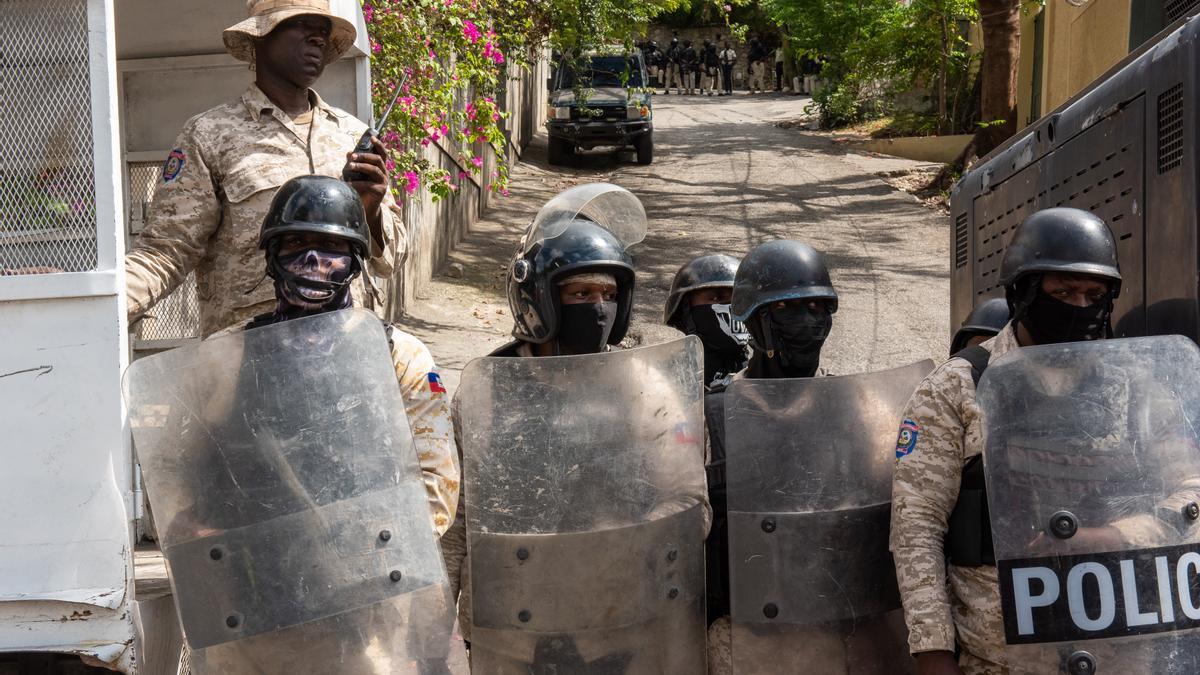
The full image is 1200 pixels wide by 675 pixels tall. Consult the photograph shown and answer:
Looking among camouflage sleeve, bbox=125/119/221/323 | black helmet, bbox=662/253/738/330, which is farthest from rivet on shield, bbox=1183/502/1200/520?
camouflage sleeve, bbox=125/119/221/323

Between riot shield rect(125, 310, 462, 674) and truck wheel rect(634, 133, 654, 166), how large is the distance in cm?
1880

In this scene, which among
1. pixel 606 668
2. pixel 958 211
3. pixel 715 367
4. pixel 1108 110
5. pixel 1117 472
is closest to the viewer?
pixel 1117 472

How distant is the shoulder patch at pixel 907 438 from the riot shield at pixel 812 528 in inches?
8.4

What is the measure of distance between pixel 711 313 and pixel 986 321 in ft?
3.57

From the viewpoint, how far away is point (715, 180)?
20109 millimetres

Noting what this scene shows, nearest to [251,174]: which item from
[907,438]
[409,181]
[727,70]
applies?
[907,438]

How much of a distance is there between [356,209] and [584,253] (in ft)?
2.08

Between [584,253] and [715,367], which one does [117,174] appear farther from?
[715,367]

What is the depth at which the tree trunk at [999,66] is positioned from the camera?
15.6 metres

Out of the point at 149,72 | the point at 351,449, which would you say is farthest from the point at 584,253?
the point at 149,72

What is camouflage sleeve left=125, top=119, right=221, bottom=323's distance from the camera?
157 inches

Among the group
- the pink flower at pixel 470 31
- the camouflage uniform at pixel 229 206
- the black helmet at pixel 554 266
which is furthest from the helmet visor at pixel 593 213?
the pink flower at pixel 470 31

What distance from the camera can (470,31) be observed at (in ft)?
30.3

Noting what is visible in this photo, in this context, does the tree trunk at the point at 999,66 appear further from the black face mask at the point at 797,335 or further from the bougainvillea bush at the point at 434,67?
the black face mask at the point at 797,335
